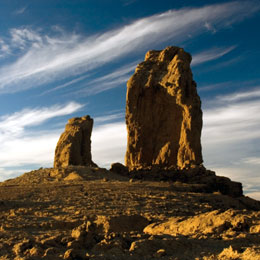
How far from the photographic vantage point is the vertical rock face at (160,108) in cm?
3031

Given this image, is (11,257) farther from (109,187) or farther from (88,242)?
(109,187)

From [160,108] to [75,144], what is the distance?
30.7ft

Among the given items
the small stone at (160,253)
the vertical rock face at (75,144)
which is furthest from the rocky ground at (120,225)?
the vertical rock face at (75,144)

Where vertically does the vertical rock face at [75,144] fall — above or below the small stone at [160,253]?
above

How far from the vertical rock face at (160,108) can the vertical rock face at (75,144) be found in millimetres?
4750

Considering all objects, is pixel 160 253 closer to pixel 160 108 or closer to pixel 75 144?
pixel 160 108

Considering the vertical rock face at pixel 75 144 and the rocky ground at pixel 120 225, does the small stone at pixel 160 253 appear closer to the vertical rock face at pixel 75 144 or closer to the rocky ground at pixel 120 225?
the rocky ground at pixel 120 225

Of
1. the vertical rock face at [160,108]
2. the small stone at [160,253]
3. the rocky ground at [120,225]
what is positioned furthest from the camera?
the vertical rock face at [160,108]

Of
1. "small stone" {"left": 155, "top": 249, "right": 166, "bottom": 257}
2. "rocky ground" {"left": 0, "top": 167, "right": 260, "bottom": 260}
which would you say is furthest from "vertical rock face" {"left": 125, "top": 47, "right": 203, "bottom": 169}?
"small stone" {"left": 155, "top": 249, "right": 166, "bottom": 257}

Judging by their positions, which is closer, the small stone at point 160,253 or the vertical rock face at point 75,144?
the small stone at point 160,253

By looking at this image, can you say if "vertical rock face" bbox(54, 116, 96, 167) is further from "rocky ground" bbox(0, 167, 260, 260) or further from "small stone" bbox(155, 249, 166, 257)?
"small stone" bbox(155, 249, 166, 257)

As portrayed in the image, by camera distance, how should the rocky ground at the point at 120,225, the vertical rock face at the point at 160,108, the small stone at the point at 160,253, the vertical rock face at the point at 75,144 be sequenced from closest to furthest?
1. the small stone at the point at 160,253
2. the rocky ground at the point at 120,225
3. the vertical rock face at the point at 160,108
4. the vertical rock face at the point at 75,144

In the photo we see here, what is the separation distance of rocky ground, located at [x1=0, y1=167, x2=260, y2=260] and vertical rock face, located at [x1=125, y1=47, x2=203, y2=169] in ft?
42.3

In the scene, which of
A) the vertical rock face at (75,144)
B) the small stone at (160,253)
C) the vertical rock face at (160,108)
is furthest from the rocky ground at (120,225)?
the vertical rock face at (75,144)
